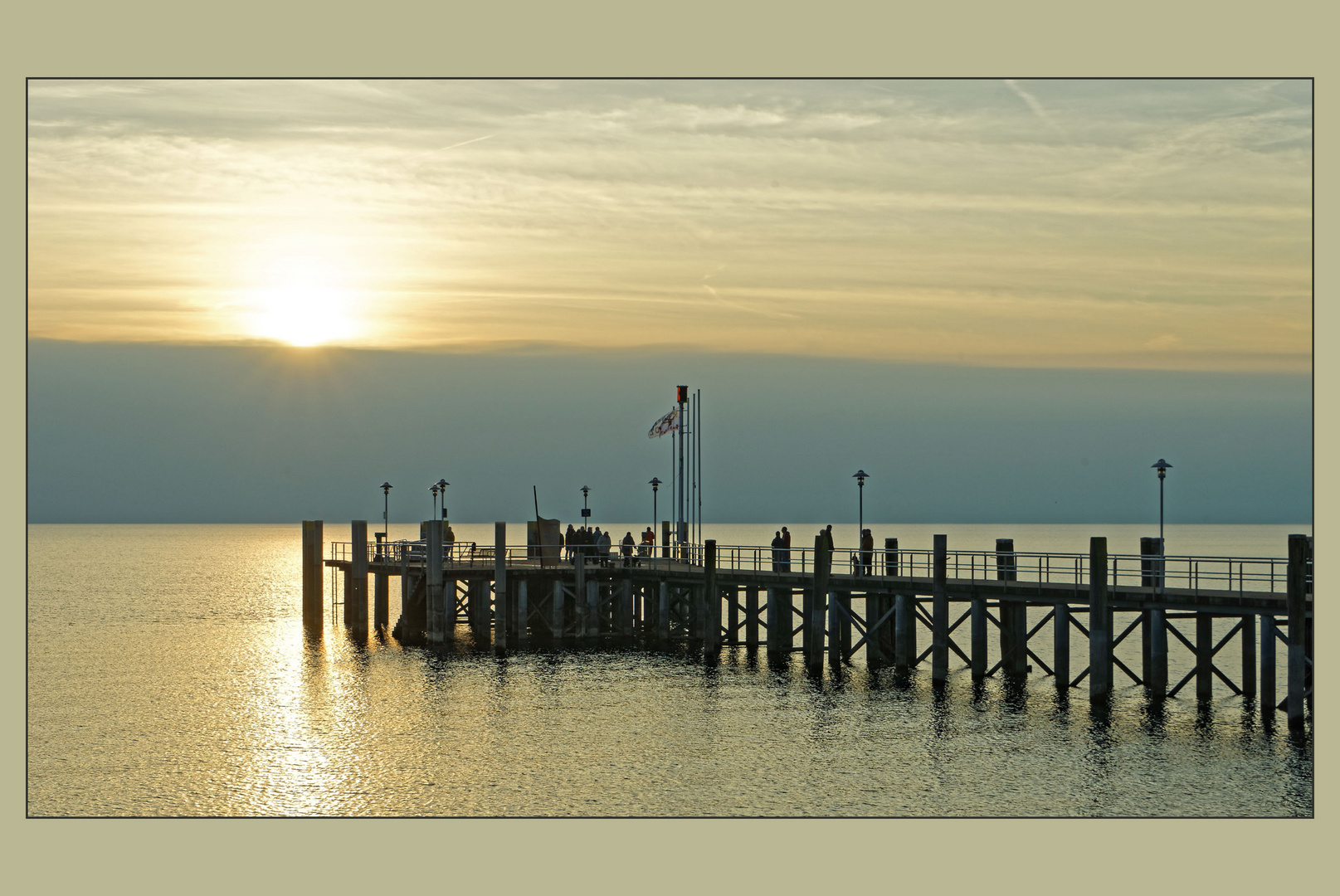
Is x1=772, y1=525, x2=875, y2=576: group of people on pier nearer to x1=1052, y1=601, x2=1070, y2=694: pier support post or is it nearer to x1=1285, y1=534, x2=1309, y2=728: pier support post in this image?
x1=1052, y1=601, x2=1070, y2=694: pier support post

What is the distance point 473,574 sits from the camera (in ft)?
171

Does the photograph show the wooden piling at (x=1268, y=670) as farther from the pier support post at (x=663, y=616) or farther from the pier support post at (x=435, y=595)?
the pier support post at (x=435, y=595)

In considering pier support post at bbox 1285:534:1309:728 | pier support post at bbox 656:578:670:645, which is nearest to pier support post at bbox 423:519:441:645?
pier support post at bbox 656:578:670:645

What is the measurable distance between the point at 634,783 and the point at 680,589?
1081 inches

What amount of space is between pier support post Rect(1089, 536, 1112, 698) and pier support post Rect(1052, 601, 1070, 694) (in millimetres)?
1499

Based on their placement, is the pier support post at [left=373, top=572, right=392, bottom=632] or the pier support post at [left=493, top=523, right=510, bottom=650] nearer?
the pier support post at [left=493, top=523, right=510, bottom=650]

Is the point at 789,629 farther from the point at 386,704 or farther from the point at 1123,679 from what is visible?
the point at 386,704

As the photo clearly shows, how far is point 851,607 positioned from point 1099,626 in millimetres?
18391

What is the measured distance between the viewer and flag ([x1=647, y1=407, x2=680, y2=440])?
189 ft

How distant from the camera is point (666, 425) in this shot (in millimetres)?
58438

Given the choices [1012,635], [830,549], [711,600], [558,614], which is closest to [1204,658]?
[1012,635]

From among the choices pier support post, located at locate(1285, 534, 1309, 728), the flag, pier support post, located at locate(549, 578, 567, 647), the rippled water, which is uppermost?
the flag

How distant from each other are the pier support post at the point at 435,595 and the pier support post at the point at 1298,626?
2931cm

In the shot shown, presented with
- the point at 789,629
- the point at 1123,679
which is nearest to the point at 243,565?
the point at 789,629
